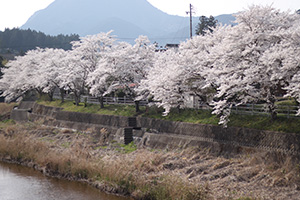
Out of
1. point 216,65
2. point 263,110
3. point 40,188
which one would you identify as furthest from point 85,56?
point 40,188

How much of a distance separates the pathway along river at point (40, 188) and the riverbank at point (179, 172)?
0.45 metres

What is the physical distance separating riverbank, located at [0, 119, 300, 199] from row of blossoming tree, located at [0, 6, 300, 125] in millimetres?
3289

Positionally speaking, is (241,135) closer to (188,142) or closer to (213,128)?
(213,128)

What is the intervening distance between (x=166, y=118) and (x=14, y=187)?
43.8 ft

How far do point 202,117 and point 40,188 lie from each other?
1274 cm

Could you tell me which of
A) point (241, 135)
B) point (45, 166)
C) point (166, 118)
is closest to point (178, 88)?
point (166, 118)

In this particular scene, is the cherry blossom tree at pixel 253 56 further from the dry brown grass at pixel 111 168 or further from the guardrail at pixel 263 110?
the dry brown grass at pixel 111 168

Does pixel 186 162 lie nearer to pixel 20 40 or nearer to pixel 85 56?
pixel 85 56

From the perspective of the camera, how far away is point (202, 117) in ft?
86.3

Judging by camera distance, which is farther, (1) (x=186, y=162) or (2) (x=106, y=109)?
(2) (x=106, y=109)

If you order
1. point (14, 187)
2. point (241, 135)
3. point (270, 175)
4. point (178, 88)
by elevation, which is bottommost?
point (14, 187)

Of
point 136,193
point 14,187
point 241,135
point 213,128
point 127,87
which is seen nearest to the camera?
point 136,193

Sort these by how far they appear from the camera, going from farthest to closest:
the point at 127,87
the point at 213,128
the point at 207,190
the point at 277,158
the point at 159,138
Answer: the point at 127,87 → the point at 159,138 → the point at 213,128 → the point at 277,158 → the point at 207,190

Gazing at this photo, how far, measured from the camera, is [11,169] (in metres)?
23.7
